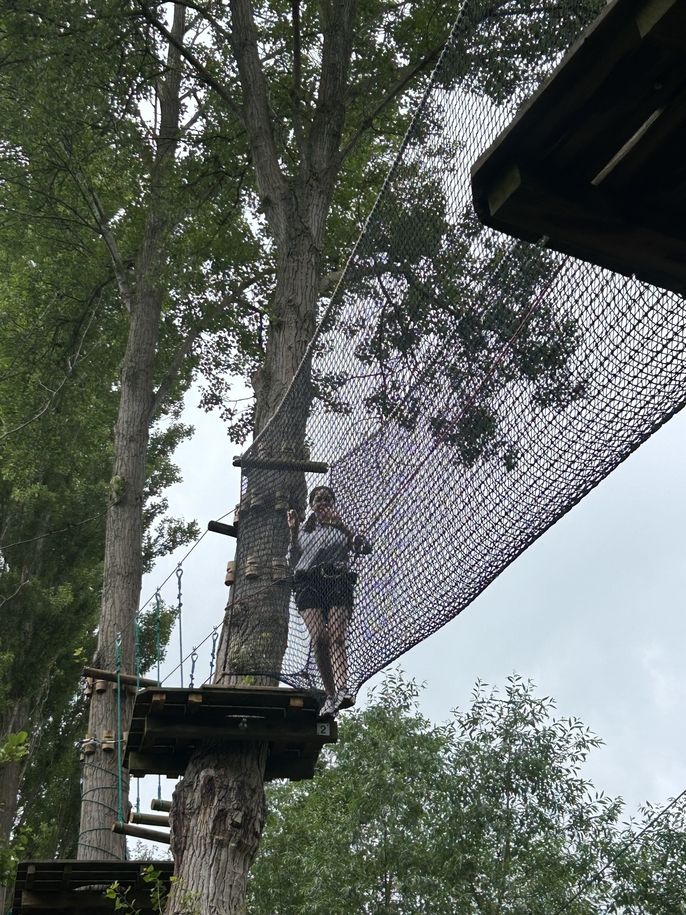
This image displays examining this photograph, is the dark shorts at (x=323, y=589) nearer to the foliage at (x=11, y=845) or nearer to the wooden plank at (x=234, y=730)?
the wooden plank at (x=234, y=730)

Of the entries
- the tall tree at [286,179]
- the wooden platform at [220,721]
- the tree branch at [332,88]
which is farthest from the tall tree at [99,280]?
the wooden platform at [220,721]

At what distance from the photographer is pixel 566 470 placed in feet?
10.7

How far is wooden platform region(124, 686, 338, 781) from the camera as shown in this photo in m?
4.72

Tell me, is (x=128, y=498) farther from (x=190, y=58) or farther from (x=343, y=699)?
(x=343, y=699)

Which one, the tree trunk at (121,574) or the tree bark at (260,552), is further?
Answer: the tree trunk at (121,574)

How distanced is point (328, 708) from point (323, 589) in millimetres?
529

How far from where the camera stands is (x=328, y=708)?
494 centimetres

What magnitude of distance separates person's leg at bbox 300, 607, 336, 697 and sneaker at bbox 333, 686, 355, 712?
0.08 metres

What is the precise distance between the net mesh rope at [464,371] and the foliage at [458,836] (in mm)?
7648

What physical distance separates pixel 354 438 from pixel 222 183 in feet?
20.8

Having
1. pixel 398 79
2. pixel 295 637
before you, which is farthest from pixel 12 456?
pixel 295 637

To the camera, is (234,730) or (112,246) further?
(112,246)

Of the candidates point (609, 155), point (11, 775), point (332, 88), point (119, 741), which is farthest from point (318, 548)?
point (11, 775)

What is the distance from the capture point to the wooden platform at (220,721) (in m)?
4.72
